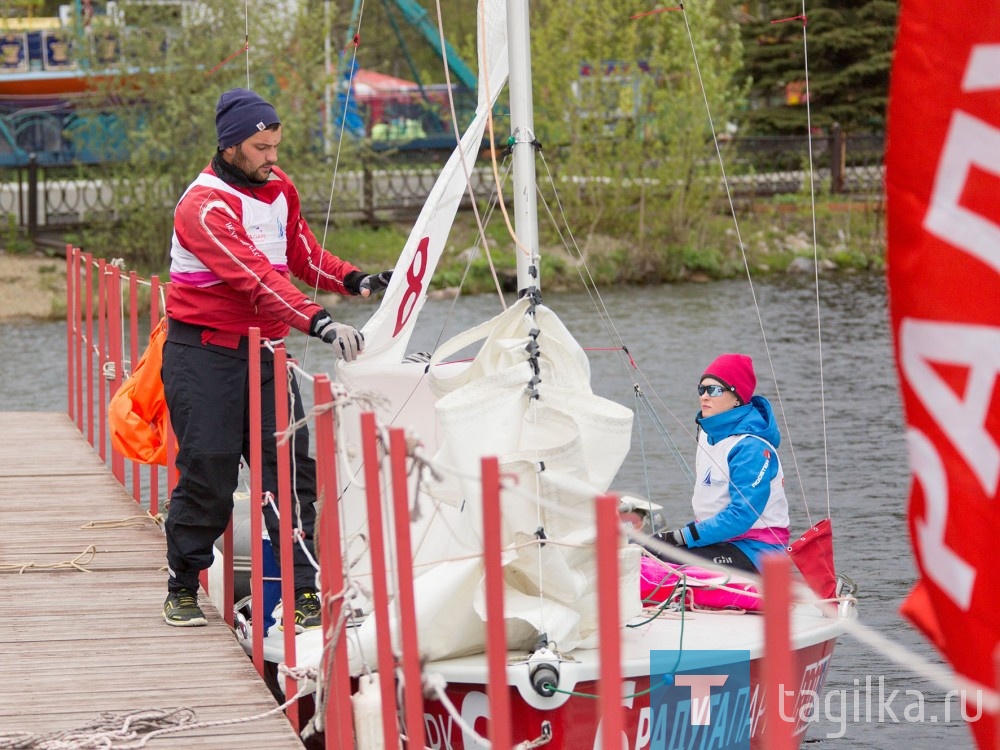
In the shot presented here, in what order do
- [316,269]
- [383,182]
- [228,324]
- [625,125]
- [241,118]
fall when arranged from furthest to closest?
[383,182]
[625,125]
[316,269]
[228,324]
[241,118]

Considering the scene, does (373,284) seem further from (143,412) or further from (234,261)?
(143,412)

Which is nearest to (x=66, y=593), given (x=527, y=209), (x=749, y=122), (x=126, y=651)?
(x=126, y=651)

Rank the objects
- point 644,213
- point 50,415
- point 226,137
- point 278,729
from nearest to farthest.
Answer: point 278,729, point 226,137, point 50,415, point 644,213

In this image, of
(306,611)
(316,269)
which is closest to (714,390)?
(316,269)

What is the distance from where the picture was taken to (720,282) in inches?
1096

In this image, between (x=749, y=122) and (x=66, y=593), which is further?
(x=749, y=122)

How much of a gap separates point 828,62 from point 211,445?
1319 inches

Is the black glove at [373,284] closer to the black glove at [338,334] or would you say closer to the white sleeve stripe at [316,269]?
the white sleeve stripe at [316,269]

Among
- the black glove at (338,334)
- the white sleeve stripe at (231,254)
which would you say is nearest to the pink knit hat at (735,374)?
the black glove at (338,334)

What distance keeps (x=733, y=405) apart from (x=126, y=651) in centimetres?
252

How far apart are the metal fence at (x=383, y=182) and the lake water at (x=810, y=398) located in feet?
14.8

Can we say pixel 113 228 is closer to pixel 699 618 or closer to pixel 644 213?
pixel 644 213

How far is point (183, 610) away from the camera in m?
5.56

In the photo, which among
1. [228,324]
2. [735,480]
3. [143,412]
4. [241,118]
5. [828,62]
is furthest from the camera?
[828,62]
